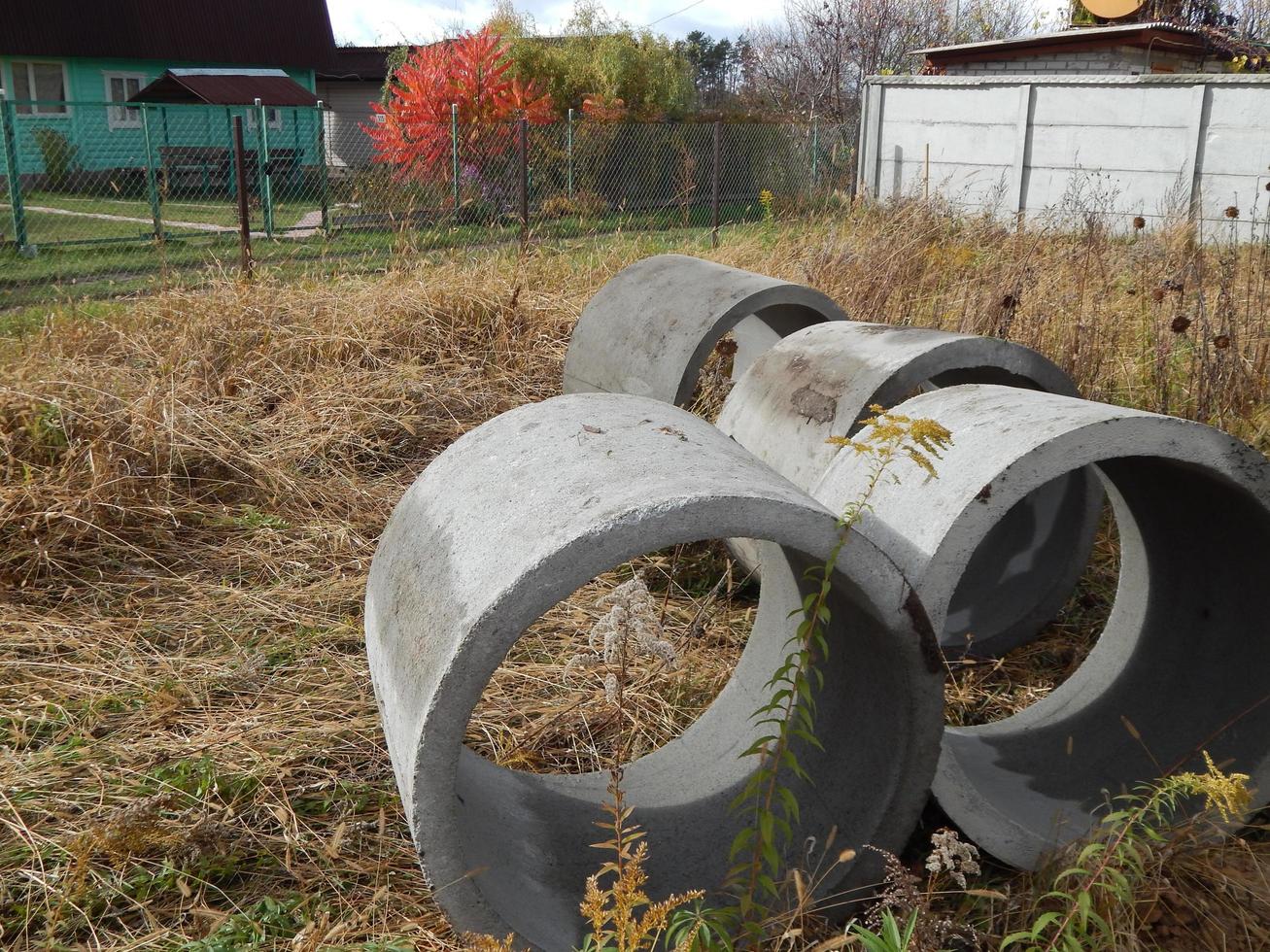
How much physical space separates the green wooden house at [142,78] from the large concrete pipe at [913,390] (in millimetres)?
16858

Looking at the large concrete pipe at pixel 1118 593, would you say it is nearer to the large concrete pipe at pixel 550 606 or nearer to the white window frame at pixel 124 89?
the large concrete pipe at pixel 550 606

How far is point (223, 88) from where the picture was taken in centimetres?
2192

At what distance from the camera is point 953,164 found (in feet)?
46.4

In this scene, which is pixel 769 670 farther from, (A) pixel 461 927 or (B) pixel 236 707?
(B) pixel 236 707

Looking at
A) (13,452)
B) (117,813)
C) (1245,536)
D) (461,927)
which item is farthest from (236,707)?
(1245,536)

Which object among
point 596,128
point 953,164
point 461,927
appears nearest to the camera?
point 461,927

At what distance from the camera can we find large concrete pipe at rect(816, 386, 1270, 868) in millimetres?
2488

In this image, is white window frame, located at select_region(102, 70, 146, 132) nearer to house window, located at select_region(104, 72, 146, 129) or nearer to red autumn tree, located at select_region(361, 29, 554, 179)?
house window, located at select_region(104, 72, 146, 129)

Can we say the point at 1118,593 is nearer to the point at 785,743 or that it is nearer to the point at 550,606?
the point at 785,743

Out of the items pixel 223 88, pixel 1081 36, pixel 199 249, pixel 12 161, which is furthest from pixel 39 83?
pixel 1081 36

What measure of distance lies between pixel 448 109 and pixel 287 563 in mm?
12038

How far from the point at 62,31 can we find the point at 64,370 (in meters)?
20.6

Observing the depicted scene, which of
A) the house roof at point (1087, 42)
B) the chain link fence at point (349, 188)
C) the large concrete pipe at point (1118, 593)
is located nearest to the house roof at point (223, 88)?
the chain link fence at point (349, 188)

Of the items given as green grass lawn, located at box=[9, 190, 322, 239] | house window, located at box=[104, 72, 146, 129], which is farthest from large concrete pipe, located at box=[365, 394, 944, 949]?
house window, located at box=[104, 72, 146, 129]
